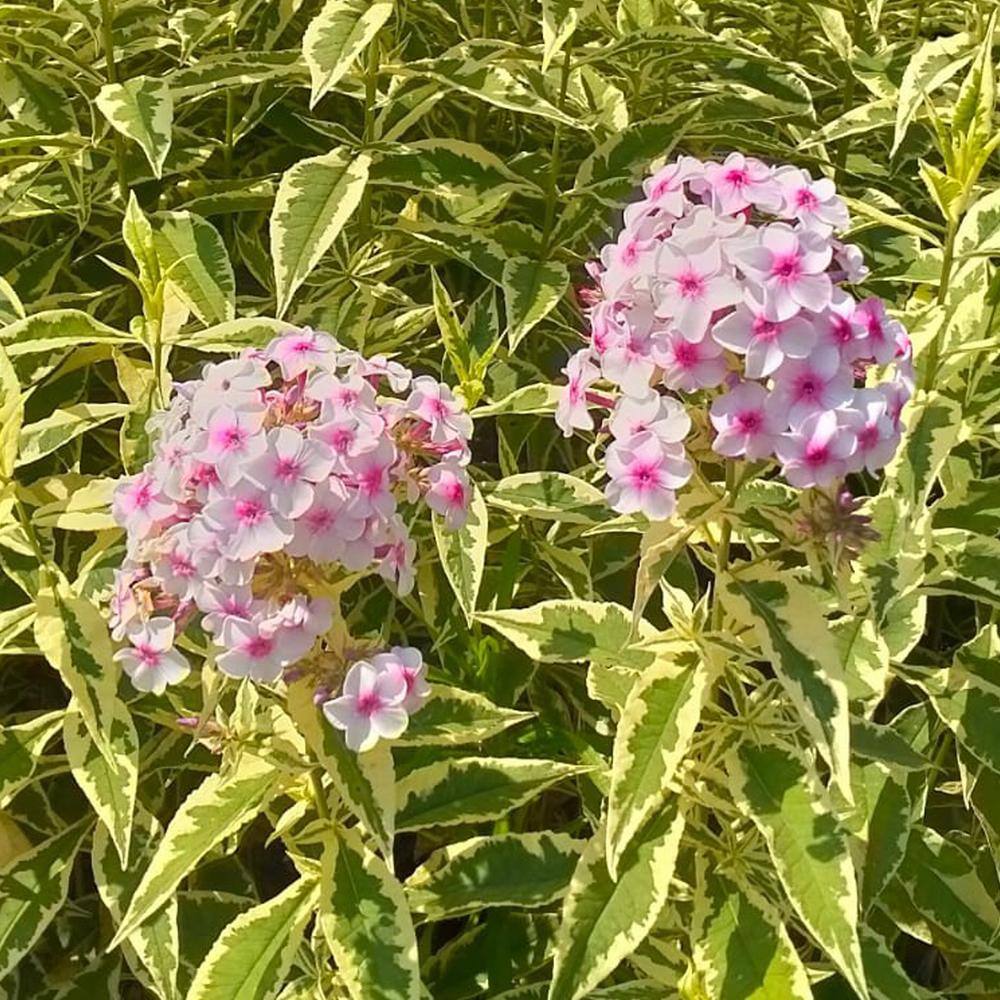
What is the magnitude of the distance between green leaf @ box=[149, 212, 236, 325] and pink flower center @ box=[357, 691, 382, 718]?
2.18 feet

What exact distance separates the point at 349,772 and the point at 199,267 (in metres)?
0.74

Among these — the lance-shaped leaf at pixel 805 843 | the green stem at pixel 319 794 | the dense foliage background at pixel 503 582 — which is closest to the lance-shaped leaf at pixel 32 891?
the dense foliage background at pixel 503 582

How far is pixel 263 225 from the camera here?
215cm

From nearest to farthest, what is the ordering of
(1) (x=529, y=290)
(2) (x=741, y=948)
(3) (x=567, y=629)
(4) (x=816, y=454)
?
(4) (x=816, y=454) → (2) (x=741, y=948) → (3) (x=567, y=629) → (1) (x=529, y=290)

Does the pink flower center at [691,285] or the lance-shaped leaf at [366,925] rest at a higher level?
the pink flower center at [691,285]

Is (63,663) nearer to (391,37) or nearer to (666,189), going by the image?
(666,189)

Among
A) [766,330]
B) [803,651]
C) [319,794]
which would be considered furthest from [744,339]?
[319,794]

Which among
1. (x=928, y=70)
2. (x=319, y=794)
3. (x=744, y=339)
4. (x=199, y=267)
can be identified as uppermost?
(x=744, y=339)

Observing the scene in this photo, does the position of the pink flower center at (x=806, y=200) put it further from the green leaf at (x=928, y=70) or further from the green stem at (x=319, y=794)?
the green stem at (x=319, y=794)

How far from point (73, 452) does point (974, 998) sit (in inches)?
54.1

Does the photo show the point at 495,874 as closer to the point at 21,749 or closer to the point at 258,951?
the point at 258,951

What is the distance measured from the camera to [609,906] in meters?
1.23

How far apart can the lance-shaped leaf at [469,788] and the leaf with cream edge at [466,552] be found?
15cm

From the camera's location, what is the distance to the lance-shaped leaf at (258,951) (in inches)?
48.0
